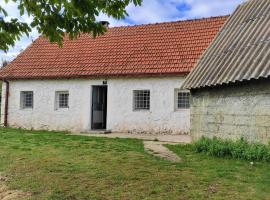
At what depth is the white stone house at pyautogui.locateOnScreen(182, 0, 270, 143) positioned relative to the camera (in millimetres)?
11102

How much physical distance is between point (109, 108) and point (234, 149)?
1055cm

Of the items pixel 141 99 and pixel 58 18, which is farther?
pixel 141 99

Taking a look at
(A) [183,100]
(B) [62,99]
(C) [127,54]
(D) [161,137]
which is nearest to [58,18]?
(D) [161,137]

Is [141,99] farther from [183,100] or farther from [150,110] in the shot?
Result: [183,100]

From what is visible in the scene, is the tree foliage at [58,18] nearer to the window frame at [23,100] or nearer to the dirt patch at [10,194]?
the dirt patch at [10,194]

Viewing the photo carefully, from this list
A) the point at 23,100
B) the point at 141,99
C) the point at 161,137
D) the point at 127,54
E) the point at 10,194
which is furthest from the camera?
the point at 23,100

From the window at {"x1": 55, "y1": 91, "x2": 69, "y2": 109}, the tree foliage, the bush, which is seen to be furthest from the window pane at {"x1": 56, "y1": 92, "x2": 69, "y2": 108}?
the tree foliage

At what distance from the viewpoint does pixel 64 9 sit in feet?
21.3

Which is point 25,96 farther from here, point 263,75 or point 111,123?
point 263,75

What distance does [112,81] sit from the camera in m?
21.5

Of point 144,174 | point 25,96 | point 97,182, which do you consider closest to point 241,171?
point 144,174

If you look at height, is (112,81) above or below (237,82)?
above

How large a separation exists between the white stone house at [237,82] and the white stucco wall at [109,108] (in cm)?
531

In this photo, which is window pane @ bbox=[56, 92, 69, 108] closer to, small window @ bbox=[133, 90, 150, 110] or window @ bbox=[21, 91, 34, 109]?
window @ bbox=[21, 91, 34, 109]
